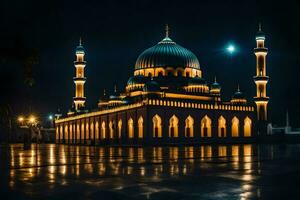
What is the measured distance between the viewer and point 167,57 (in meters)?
72.9

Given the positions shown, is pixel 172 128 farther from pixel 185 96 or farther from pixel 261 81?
pixel 261 81

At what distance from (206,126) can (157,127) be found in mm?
9012

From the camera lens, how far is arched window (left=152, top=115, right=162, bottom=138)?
57.3m

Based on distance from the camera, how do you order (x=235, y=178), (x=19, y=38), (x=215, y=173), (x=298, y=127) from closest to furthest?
(x=19, y=38)
(x=235, y=178)
(x=215, y=173)
(x=298, y=127)

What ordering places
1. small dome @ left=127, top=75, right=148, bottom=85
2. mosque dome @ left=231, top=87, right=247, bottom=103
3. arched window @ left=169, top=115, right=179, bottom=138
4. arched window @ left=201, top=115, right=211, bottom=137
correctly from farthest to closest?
mosque dome @ left=231, top=87, right=247, bottom=103 → small dome @ left=127, top=75, right=148, bottom=85 → arched window @ left=201, top=115, right=211, bottom=137 → arched window @ left=169, top=115, right=179, bottom=138

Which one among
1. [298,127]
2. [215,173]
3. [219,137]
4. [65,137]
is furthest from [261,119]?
[215,173]

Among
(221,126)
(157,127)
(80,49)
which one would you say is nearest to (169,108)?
(157,127)

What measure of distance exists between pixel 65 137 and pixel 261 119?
129 feet

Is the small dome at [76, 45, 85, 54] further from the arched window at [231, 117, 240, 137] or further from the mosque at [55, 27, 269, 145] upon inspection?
the arched window at [231, 117, 240, 137]

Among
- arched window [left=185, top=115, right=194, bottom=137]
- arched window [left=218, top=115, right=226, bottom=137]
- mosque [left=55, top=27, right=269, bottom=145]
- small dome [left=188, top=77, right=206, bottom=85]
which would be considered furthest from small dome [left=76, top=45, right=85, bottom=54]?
arched window [left=218, top=115, right=226, bottom=137]

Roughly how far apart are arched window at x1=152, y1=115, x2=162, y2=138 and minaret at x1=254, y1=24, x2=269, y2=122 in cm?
1914

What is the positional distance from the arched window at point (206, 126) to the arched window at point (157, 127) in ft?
Answer: 26.4

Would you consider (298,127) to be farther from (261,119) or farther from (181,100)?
(181,100)

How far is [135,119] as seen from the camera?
5859 centimetres
